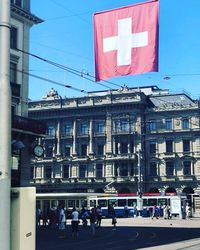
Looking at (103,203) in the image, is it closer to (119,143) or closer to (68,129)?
(119,143)

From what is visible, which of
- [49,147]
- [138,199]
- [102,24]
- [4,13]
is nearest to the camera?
[4,13]

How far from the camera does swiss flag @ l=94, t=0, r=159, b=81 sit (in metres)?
11.9

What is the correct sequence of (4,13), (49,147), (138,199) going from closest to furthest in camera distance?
1. (4,13)
2. (138,199)
3. (49,147)

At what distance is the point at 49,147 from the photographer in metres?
87.8

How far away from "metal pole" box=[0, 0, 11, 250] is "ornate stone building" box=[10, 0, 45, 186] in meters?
29.3

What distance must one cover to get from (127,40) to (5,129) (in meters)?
7.73

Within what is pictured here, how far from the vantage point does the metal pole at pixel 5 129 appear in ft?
14.8

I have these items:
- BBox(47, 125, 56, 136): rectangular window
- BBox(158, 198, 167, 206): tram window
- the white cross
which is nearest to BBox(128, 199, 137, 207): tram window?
BBox(158, 198, 167, 206): tram window

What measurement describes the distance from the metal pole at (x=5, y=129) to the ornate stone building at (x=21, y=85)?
29279 millimetres

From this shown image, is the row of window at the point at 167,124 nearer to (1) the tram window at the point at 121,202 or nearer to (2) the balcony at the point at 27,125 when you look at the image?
(1) the tram window at the point at 121,202

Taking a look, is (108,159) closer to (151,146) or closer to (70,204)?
(151,146)

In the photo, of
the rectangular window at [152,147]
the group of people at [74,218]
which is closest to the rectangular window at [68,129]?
the rectangular window at [152,147]

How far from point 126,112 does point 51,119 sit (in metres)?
14.6

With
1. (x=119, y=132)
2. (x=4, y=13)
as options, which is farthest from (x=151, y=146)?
(x=4, y=13)
